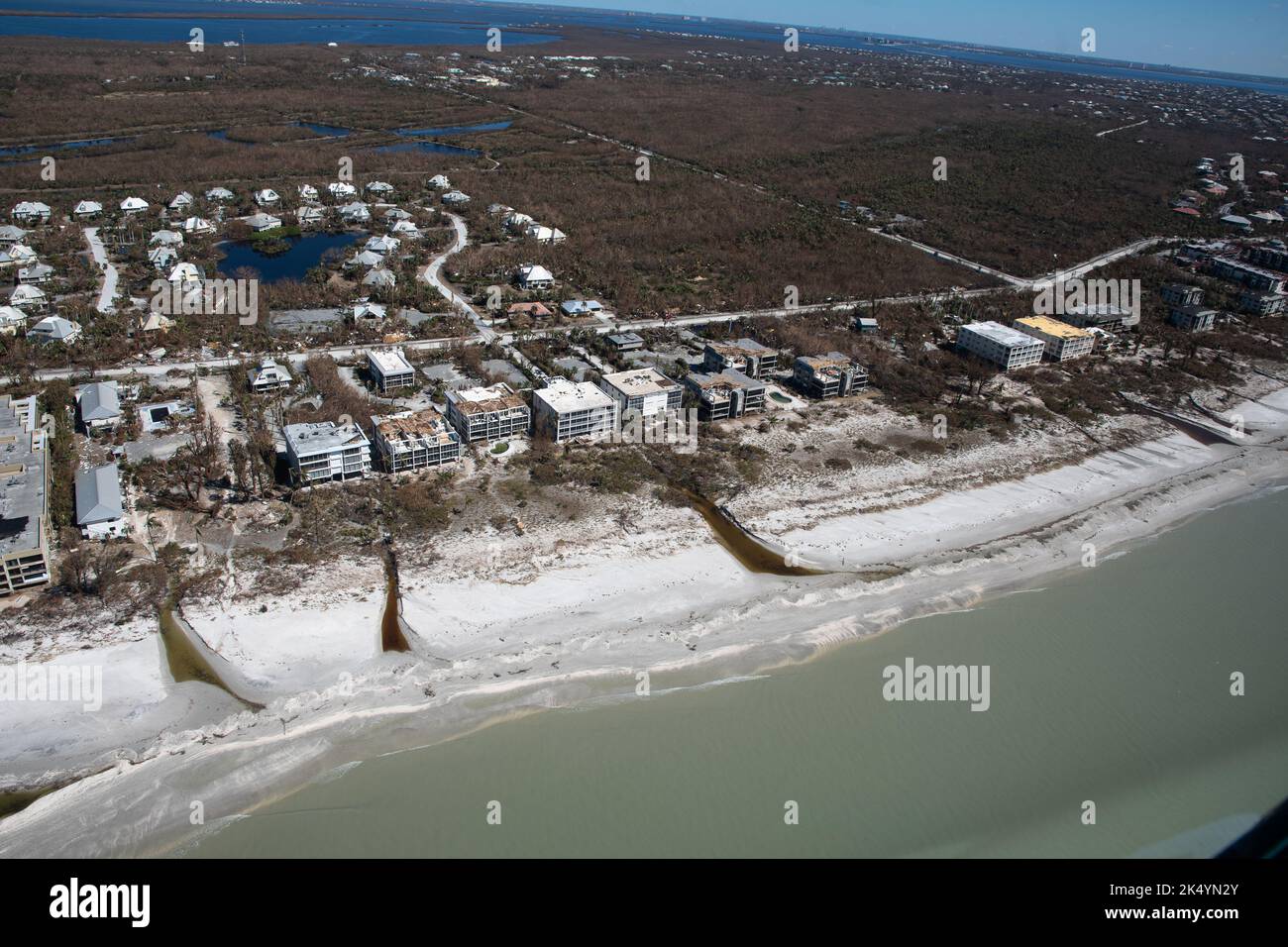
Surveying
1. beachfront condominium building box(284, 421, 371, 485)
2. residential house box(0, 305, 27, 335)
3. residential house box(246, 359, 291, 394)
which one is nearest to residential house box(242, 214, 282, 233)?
residential house box(0, 305, 27, 335)

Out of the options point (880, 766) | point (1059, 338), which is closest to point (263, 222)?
point (1059, 338)

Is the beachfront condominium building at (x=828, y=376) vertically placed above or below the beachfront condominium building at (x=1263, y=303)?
below

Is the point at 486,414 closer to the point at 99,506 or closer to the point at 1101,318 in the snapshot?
the point at 99,506

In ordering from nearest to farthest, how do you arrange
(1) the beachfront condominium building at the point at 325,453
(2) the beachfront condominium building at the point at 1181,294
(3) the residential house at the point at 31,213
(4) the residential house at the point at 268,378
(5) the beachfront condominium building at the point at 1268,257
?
(1) the beachfront condominium building at the point at 325,453
(4) the residential house at the point at 268,378
(2) the beachfront condominium building at the point at 1181,294
(3) the residential house at the point at 31,213
(5) the beachfront condominium building at the point at 1268,257

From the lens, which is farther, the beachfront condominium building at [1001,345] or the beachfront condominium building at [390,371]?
the beachfront condominium building at [1001,345]

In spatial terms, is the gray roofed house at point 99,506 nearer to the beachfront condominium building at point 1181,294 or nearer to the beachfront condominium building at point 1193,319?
the beachfront condominium building at point 1193,319

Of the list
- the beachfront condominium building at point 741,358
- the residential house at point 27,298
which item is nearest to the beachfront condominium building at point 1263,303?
the beachfront condominium building at point 741,358
